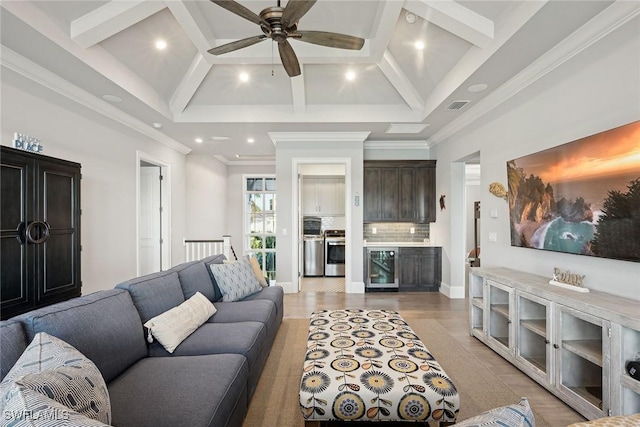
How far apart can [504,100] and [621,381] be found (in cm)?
295

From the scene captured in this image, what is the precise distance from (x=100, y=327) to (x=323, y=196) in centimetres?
656

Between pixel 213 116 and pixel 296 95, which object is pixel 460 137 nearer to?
pixel 296 95

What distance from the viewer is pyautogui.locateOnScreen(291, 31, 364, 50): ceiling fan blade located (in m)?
2.39

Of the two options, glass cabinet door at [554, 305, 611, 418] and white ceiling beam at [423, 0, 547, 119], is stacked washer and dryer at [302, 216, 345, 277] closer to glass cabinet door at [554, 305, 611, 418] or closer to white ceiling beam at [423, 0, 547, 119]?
white ceiling beam at [423, 0, 547, 119]

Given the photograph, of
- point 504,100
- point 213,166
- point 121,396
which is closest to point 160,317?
point 121,396

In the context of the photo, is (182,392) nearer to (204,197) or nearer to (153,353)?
(153,353)

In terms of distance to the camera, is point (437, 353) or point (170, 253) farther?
point (170, 253)

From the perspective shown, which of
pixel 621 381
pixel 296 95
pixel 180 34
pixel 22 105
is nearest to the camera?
pixel 621 381

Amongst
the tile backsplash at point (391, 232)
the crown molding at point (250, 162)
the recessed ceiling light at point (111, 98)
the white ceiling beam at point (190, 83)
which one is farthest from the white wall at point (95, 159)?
the tile backsplash at point (391, 232)

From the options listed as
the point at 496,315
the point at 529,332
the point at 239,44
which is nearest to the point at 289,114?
the point at 239,44

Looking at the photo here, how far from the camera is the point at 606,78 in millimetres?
2383

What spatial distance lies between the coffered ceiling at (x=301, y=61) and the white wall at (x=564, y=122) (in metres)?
0.14

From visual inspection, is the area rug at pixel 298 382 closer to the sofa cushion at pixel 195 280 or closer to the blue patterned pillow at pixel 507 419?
the sofa cushion at pixel 195 280

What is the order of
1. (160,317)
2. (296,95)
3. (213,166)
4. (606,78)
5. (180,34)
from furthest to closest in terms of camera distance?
(213,166) < (296,95) < (180,34) < (606,78) < (160,317)
